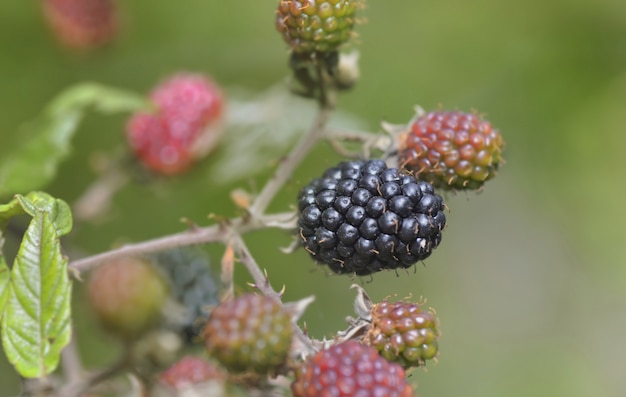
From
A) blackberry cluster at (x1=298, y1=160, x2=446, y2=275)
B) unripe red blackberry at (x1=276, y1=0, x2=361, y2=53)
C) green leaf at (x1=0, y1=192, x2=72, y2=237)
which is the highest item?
unripe red blackberry at (x1=276, y1=0, x2=361, y2=53)

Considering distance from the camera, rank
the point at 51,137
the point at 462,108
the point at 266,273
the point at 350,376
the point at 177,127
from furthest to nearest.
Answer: the point at 462,108 < the point at 177,127 < the point at 51,137 < the point at 266,273 < the point at 350,376

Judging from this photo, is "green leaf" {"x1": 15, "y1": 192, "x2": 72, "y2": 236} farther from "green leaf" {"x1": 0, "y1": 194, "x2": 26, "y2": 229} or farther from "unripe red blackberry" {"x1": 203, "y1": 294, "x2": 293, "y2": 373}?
"unripe red blackberry" {"x1": 203, "y1": 294, "x2": 293, "y2": 373}

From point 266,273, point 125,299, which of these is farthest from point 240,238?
point 125,299

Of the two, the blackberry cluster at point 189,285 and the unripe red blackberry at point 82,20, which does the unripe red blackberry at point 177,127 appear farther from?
the blackberry cluster at point 189,285

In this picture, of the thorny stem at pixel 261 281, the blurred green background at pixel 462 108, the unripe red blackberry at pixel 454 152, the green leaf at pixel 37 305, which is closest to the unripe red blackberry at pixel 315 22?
the unripe red blackberry at pixel 454 152

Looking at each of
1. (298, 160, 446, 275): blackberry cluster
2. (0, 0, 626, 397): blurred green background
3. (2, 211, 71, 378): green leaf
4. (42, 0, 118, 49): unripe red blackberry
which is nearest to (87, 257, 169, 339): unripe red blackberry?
(2, 211, 71, 378): green leaf

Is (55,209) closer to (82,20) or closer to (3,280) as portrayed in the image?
(3,280)

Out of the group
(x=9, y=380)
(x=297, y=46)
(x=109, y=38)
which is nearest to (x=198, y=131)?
(x=109, y=38)
